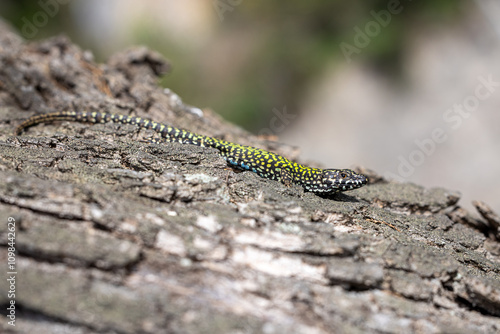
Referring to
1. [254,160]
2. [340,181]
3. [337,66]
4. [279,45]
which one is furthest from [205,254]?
[337,66]

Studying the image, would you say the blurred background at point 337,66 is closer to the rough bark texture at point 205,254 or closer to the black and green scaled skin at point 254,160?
the black and green scaled skin at point 254,160

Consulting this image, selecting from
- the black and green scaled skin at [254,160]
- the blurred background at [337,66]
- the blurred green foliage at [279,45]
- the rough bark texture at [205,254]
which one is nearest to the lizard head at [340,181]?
the black and green scaled skin at [254,160]

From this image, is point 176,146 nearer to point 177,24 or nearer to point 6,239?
point 6,239

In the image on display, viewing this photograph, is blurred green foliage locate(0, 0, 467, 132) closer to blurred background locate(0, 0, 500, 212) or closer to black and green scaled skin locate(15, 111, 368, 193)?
blurred background locate(0, 0, 500, 212)

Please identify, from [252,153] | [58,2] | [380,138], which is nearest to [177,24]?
[58,2]

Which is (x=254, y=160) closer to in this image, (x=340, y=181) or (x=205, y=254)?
(x=340, y=181)

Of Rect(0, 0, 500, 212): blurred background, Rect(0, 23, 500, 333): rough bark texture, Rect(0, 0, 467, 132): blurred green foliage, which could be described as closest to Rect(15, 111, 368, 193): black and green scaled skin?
Rect(0, 23, 500, 333): rough bark texture
